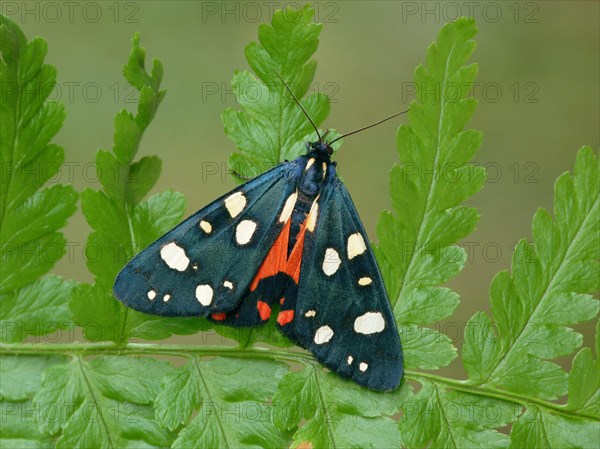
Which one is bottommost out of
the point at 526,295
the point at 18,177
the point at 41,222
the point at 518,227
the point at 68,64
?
the point at 518,227

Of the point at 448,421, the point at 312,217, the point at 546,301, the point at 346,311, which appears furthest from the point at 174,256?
the point at 546,301

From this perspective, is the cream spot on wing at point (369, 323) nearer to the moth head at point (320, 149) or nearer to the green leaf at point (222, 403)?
the green leaf at point (222, 403)

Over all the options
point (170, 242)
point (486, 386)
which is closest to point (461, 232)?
point (486, 386)

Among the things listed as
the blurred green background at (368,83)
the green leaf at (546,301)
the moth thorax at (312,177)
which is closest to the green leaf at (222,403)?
the moth thorax at (312,177)

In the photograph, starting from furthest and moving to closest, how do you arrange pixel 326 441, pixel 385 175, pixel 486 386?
pixel 385 175 → pixel 486 386 → pixel 326 441

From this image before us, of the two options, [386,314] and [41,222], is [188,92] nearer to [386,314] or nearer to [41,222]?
[41,222]

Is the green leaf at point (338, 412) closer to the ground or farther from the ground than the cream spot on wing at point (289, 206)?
closer to the ground

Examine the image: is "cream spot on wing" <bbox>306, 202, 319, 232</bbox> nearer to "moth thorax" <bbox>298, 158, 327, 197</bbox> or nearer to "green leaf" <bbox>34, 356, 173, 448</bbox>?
"moth thorax" <bbox>298, 158, 327, 197</bbox>
